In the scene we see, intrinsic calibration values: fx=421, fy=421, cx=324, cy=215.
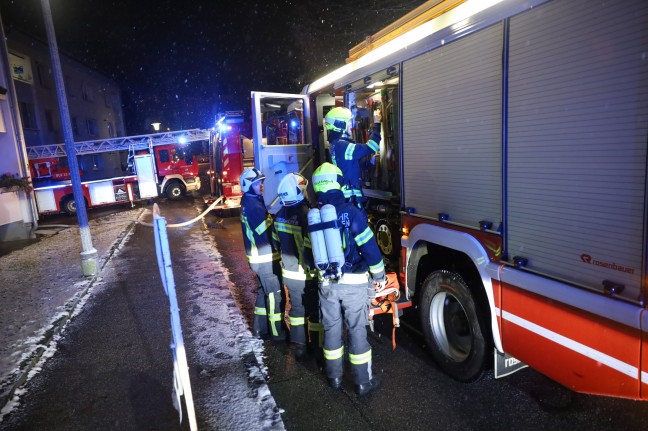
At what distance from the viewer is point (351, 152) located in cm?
454

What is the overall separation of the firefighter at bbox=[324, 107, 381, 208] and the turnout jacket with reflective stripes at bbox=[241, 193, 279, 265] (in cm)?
103

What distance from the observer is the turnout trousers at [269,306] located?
4.21 metres

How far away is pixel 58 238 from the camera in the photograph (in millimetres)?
11625

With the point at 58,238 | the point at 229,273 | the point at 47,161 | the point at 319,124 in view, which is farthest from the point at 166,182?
the point at 319,124

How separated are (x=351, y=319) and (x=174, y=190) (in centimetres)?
1839

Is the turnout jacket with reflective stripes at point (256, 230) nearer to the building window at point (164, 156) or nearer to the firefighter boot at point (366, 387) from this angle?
the firefighter boot at point (366, 387)

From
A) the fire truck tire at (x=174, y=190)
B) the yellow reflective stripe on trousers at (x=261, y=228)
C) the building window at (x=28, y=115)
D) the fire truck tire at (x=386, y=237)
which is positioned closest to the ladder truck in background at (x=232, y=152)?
the fire truck tire at (x=386, y=237)

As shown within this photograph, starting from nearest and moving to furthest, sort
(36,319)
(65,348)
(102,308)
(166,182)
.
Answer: (65,348)
(36,319)
(102,308)
(166,182)

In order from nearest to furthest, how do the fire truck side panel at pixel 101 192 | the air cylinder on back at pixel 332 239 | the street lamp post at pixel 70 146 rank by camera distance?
the air cylinder on back at pixel 332 239 < the street lamp post at pixel 70 146 < the fire truck side panel at pixel 101 192

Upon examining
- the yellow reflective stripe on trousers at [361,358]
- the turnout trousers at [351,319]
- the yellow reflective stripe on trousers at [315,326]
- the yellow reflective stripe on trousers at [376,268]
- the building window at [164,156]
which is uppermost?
the building window at [164,156]

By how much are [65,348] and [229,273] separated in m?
2.95

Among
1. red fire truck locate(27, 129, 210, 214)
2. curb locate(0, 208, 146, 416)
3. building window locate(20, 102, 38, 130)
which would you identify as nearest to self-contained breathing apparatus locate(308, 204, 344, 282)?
curb locate(0, 208, 146, 416)

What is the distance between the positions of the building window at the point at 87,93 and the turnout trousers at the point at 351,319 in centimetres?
3103

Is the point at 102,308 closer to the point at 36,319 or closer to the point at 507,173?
the point at 36,319
